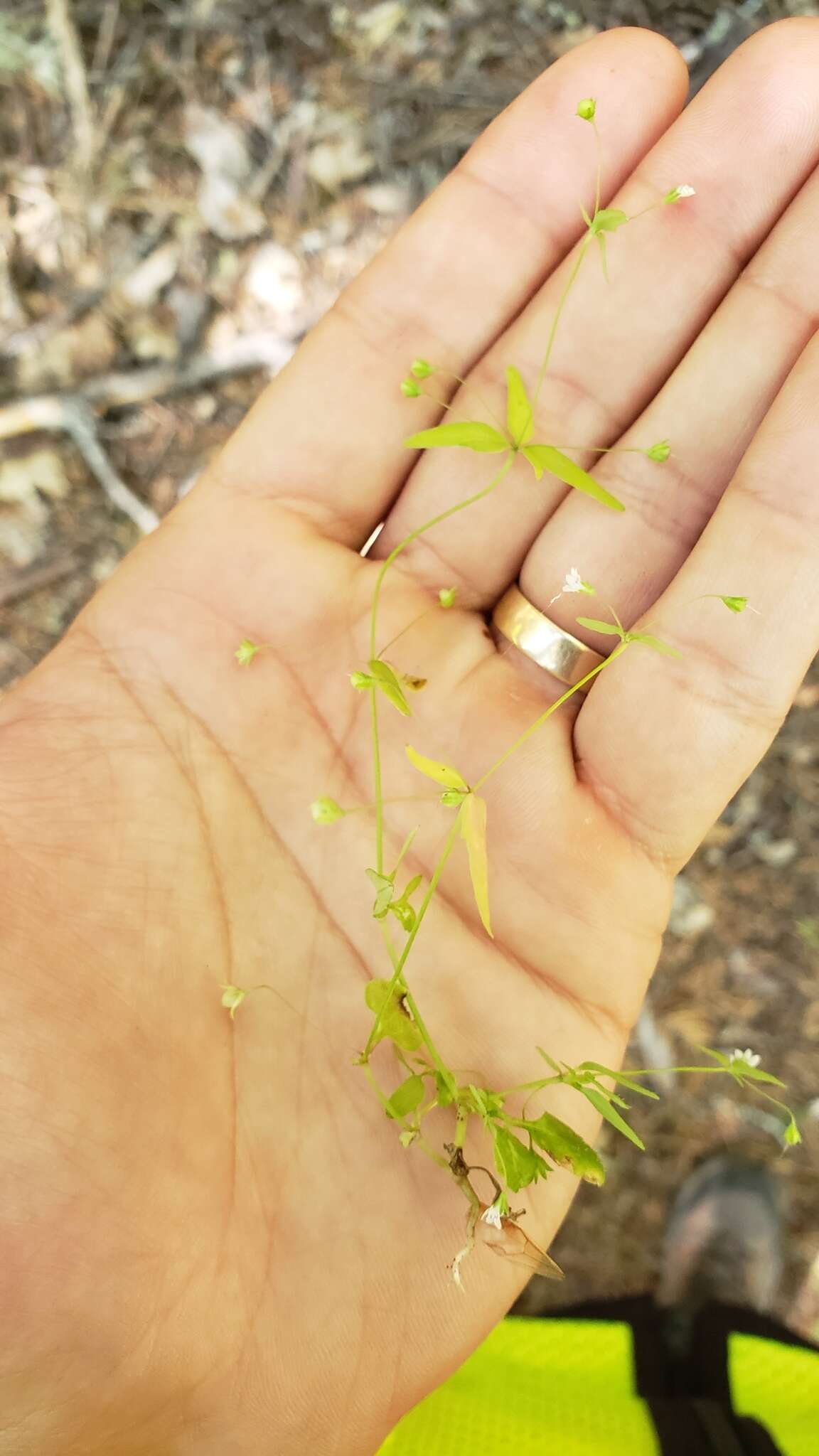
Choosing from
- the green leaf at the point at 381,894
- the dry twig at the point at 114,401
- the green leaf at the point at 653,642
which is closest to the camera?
the green leaf at the point at 381,894

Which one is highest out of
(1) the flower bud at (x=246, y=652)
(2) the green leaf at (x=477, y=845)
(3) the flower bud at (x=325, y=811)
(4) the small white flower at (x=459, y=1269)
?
(1) the flower bud at (x=246, y=652)

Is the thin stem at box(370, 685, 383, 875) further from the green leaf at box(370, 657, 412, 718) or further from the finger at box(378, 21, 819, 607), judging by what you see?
the finger at box(378, 21, 819, 607)

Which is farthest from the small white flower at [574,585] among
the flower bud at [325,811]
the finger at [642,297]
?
the flower bud at [325,811]

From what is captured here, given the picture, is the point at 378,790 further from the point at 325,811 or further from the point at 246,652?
the point at 246,652

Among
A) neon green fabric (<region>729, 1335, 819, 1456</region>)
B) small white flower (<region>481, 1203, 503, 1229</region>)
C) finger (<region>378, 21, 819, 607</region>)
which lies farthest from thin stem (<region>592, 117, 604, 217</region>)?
neon green fabric (<region>729, 1335, 819, 1456</region>)

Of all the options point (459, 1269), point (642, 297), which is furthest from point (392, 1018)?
point (642, 297)

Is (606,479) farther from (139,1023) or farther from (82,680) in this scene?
(139,1023)

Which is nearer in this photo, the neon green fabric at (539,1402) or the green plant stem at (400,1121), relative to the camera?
the green plant stem at (400,1121)

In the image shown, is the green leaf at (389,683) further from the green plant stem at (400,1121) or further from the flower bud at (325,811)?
the green plant stem at (400,1121)
